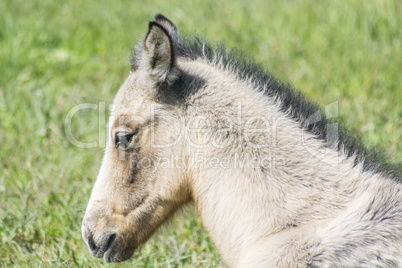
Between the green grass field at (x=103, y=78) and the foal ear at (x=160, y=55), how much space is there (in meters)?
1.03

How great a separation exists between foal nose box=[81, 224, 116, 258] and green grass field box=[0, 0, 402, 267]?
1.42 ft

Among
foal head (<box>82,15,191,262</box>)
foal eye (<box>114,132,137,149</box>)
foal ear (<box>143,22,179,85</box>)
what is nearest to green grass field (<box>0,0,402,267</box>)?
foal head (<box>82,15,191,262</box>)

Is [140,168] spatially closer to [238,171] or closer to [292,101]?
[238,171]

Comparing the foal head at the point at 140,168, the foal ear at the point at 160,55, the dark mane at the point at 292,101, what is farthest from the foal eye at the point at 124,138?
the dark mane at the point at 292,101

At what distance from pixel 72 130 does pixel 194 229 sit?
2.33 meters

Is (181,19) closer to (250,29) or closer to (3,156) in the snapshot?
(250,29)

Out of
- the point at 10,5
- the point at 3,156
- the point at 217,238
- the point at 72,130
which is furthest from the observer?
the point at 10,5

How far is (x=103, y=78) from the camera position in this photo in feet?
24.4

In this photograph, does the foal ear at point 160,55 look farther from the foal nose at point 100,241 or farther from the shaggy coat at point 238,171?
the foal nose at point 100,241

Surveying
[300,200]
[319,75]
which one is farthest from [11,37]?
[300,200]

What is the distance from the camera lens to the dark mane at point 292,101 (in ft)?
11.5

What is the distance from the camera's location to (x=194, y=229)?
15.6ft

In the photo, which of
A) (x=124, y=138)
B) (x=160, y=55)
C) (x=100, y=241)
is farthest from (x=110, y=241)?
(x=160, y=55)

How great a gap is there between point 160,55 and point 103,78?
4.14 m
